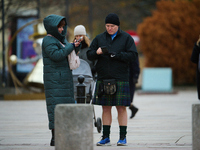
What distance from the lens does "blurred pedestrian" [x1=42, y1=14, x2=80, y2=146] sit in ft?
21.1

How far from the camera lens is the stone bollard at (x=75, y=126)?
17.3 ft

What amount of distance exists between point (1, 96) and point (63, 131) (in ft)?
46.8

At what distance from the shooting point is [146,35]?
26.2m

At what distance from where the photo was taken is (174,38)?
25.8m

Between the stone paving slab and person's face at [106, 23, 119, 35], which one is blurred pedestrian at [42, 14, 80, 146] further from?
the stone paving slab

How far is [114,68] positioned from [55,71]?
0.78 meters

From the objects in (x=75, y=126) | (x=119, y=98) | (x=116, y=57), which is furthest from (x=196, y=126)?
(x=116, y=57)

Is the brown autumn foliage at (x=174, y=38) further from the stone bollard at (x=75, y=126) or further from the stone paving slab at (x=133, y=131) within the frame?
the stone bollard at (x=75, y=126)

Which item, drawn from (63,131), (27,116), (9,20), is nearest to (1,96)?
(9,20)

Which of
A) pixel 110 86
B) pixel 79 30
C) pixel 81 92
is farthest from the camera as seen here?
pixel 79 30

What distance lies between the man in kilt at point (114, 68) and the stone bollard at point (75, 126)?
136 centimetres

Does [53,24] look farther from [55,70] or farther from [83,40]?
[83,40]

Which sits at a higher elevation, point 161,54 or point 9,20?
point 9,20

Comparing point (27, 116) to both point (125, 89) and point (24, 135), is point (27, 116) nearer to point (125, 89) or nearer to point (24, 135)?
point (24, 135)
